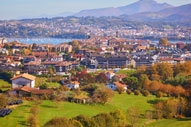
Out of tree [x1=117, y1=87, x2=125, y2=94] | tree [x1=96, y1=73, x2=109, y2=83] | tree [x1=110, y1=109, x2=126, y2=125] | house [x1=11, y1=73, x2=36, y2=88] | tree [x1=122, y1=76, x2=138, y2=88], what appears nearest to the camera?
tree [x1=110, y1=109, x2=126, y2=125]

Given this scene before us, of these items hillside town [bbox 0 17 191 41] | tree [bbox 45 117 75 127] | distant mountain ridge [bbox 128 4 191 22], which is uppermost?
distant mountain ridge [bbox 128 4 191 22]

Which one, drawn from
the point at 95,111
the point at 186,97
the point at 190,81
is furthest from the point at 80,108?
the point at 190,81

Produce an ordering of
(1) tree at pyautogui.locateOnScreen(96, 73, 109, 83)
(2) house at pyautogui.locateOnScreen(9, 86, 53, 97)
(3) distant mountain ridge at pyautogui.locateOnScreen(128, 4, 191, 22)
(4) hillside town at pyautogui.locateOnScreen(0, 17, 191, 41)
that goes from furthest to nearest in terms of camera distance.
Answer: (3) distant mountain ridge at pyautogui.locateOnScreen(128, 4, 191, 22) → (4) hillside town at pyautogui.locateOnScreen(0, 17, 191, 41) → (1) tree at pyautogui.locateOnScreen(96, 73, 109, 83) → (2) house at pyautogui.locateOnScreen(9, 86, 53, 97)

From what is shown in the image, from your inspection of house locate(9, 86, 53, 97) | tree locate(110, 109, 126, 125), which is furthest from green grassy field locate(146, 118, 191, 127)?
house locate(9, 86, 53, 97)

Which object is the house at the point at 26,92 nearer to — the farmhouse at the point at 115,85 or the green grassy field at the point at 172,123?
the farmhouse at the point at 115,85

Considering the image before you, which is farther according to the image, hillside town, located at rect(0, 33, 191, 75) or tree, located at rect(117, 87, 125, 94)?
hillside town, located at rect(0, 33, 191, 75)

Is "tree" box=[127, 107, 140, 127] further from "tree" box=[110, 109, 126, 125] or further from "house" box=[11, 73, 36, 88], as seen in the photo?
"house" box=[11, 73, 36, 88]

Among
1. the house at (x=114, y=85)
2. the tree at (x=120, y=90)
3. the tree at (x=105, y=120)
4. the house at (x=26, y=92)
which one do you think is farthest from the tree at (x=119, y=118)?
the house at (x=114, y=85)

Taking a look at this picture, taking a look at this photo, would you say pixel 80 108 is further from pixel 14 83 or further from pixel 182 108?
pixel 14 83

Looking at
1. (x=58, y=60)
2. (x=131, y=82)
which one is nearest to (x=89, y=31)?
(x=58, y=60)
